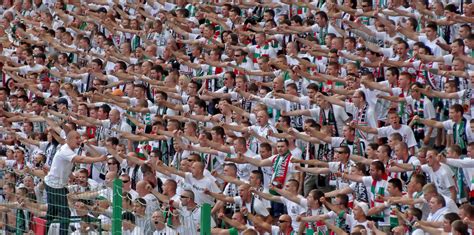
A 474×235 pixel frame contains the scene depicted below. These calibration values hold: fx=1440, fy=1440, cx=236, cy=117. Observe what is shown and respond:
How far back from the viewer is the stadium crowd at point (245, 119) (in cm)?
1609

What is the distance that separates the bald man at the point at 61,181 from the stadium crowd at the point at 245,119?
0.08ft

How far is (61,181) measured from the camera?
1706 centimetres

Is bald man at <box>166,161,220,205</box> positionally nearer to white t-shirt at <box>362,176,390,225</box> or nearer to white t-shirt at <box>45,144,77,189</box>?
white t-shirt at <box>45,144,77,189</box>

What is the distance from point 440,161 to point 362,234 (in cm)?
235

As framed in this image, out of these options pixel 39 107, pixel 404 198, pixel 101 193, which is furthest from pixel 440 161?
pixel 39 107

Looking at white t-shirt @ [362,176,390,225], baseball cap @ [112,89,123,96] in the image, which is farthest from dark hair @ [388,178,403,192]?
baseball cap @ [112,89,123,96]

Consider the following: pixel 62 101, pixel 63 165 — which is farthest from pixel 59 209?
pixel 62 101

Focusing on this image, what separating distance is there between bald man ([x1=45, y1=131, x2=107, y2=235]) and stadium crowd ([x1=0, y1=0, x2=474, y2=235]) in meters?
0.02

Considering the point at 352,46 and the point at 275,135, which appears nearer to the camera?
the point at 275,135

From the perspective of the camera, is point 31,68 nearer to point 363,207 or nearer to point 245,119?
point 245,119

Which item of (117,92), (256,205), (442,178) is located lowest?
(117,92)

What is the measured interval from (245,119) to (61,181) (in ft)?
12.4

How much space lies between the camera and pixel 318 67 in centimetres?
2116

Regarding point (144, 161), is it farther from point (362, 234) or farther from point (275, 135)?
point (362, 234)
